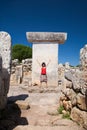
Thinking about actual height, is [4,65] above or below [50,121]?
above

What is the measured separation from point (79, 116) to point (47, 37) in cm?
585

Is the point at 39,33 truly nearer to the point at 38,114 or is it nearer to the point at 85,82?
the point at 38,114

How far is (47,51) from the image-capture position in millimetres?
9109

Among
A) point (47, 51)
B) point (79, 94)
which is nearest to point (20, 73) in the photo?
point (47, 51)

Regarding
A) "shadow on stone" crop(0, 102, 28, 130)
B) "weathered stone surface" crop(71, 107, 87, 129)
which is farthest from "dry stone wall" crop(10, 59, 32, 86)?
"weathered stone surface" crop(71, 107, 87, 129)

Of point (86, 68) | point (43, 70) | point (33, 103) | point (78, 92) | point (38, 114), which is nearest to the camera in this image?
point (86, 68)

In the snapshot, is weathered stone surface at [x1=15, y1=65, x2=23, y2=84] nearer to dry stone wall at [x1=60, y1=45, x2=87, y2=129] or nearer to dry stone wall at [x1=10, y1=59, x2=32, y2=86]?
dry stone wall at [x1=10, y1=59, x2=32, y2=86]

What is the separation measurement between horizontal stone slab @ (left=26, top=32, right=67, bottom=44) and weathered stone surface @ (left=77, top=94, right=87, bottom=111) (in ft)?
18.0

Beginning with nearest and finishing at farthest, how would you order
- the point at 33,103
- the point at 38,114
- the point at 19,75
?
the point at 38,114, the point at 33,103, the point at 19,75

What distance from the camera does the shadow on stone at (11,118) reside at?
370 cm

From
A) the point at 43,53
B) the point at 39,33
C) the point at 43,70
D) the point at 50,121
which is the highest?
the point at 39,33

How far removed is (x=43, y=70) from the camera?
346 inches

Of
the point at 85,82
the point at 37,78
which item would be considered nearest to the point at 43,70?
the point at 37,78

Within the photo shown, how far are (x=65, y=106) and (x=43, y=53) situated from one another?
15.8ft
